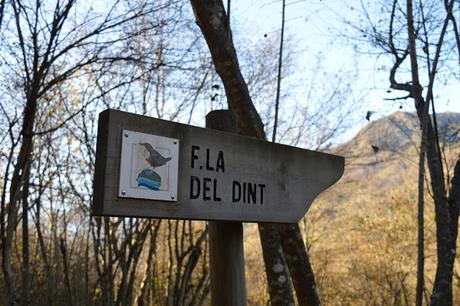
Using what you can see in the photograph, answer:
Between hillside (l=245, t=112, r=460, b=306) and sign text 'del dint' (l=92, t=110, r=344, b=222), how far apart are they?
6.54 metres

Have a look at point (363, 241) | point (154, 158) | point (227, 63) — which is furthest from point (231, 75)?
point (363, 241)

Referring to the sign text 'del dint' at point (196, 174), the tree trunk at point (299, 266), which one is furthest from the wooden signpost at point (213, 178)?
the tree trunk at point (299, 266)

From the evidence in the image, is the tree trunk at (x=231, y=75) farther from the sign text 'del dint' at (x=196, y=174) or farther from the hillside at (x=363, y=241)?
the hillside at (x=363, y=241)

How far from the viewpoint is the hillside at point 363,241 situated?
8.48 metres

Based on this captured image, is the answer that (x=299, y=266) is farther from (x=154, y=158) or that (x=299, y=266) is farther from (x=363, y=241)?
(x=363, y=241)

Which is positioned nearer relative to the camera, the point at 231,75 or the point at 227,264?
the point at 227,264

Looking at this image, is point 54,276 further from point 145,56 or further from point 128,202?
point 128,202

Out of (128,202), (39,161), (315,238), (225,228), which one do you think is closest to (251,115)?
(225,228)

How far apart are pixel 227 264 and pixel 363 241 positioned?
885cm

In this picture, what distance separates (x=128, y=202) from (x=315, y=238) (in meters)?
8.82

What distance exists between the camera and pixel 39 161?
14.7 feet

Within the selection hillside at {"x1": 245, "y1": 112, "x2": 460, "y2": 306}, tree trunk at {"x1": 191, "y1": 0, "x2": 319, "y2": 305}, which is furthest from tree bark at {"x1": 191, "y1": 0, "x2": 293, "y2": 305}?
hillside at {"x1": 245, "y1": 112, "x2": 460, "y2": 306}

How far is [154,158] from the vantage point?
0.99 metres

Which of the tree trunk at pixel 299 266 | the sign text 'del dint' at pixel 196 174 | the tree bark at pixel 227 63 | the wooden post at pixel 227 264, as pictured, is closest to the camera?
the sign text 'del dint' at pixel 196 174
